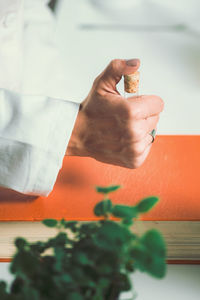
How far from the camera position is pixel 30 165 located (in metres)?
0.65

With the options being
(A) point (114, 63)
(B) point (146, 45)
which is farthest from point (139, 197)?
(B) point (146, 45)

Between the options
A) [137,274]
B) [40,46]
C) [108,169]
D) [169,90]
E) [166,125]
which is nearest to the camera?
[137,274]

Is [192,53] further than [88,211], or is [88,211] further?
[192,53]

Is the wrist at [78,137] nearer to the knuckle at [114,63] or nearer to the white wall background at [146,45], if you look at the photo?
the knuckle at [114,63]

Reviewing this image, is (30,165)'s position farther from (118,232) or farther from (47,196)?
(118,232)

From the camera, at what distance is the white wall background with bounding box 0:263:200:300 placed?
0.52 metres

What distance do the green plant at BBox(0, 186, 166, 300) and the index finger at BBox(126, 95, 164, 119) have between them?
0.39 m

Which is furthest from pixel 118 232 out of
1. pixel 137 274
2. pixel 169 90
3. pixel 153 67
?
pixel 153 67

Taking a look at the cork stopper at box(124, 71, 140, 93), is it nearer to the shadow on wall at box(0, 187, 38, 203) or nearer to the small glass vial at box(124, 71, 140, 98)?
the small glass vial at box(124, 71, 140, 98)

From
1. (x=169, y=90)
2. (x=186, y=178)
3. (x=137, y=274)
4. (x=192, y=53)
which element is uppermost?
(x=192, y=53)

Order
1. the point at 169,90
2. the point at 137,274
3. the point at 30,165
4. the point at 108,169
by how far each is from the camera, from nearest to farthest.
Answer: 1. the point at 137,274
2. the point at 30,165
3. the point at 108,169
4. the point at 169,90

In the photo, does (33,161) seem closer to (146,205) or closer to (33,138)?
(33,138)

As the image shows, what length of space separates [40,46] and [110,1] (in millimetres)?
418

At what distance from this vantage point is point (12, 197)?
0.72 metres
